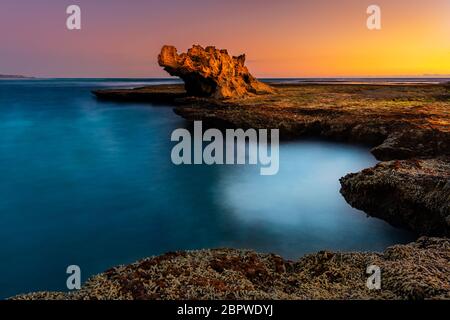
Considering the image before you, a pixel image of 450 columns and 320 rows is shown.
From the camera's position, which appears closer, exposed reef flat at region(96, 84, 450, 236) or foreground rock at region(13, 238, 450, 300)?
foreground rock at region(13, 238, 450, 300)

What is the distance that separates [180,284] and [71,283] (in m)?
3.57

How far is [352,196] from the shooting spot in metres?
10.8

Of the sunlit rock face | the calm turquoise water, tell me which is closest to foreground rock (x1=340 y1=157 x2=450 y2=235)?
the calm turquoise water

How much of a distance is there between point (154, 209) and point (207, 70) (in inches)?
968

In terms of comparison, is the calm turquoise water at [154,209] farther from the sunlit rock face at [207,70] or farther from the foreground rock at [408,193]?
the sunlit rock face at [207,70]

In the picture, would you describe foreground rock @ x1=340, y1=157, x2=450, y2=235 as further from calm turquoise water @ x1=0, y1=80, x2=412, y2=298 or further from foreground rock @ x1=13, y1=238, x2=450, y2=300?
foreground rock @ x1=13, y1=238, x2=450, y2=300

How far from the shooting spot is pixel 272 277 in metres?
5.55

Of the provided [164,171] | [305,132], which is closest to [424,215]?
[164,171]

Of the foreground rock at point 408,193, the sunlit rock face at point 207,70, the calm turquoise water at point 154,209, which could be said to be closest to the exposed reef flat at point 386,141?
the foreground rock at point 408,193

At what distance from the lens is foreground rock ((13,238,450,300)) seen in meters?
4.86

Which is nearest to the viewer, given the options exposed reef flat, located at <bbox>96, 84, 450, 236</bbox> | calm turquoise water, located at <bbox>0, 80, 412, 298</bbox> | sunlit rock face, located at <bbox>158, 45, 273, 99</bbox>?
exposed reef flat, located at <bbox>96, 84, 450, 236</bbox>

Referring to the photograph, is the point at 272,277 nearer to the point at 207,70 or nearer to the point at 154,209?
the point at 154,209

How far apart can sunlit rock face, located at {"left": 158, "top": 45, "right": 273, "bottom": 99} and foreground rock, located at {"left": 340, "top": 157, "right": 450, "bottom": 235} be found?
25649mm
